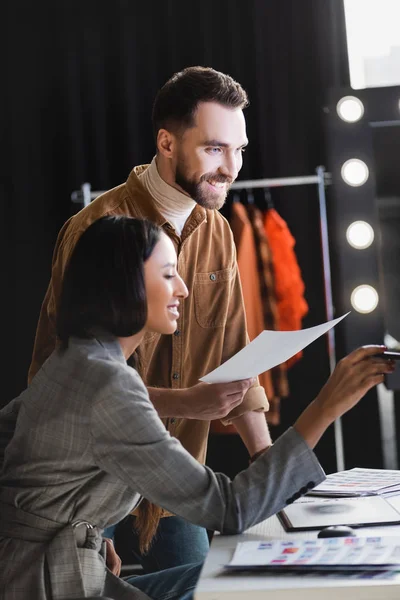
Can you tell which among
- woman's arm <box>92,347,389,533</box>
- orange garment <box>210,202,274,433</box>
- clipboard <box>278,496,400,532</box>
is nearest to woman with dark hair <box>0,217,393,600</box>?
woman's arm <box>92,347,389,533</box>

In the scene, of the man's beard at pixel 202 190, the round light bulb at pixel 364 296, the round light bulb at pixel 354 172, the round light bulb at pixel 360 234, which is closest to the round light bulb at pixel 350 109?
the round light bulb at pixel 354 172

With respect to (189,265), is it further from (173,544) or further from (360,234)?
(360,234)

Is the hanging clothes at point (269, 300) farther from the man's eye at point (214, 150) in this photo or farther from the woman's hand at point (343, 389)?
the woman's hand at point (343, 389)

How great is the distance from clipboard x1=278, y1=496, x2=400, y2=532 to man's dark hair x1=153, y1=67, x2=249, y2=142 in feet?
2.85

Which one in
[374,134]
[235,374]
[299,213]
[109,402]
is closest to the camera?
[109,402]

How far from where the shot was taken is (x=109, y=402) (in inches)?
44.3

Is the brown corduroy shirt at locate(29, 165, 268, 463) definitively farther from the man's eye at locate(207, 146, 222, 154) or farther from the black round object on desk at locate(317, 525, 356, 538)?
the black round object on desk at locate(317, 525, 356, 538)

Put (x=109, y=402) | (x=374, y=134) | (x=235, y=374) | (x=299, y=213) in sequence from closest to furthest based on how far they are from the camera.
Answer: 1. (x=109, y=402)
2. (x=235, y=374)
3. (x=374, y=134)
4. (x=299, y=213)

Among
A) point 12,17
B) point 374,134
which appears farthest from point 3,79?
point 374,134

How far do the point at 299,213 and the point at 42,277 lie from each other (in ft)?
3.96

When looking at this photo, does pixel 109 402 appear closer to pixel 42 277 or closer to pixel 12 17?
pixel 42 277

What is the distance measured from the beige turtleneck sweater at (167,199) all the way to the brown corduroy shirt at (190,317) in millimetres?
20

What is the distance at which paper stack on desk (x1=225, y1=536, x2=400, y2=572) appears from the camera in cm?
98

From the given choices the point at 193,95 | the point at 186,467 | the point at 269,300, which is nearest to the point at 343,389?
the point at 186,467
